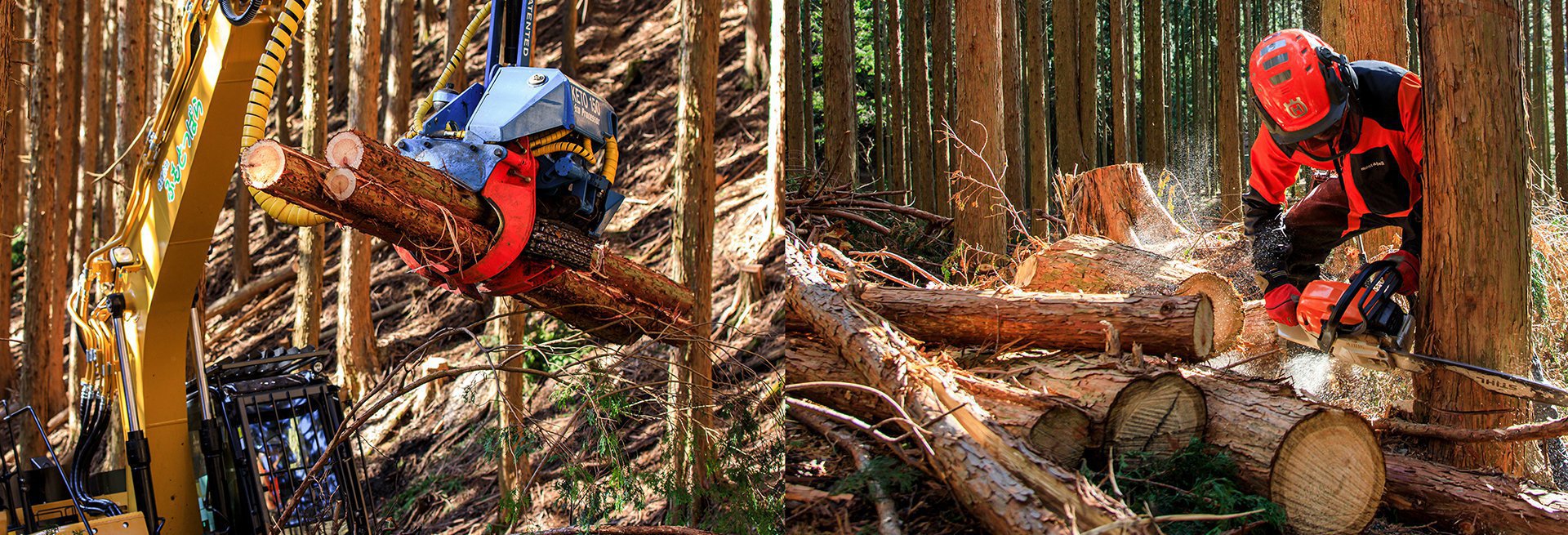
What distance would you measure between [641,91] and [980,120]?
4.67 meters

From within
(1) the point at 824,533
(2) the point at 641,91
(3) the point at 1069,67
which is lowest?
(1) the point at 824,533

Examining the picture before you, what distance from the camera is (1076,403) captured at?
8.36 ft

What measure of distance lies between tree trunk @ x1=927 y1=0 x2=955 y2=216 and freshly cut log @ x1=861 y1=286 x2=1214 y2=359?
43 cm

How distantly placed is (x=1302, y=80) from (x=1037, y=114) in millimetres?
686

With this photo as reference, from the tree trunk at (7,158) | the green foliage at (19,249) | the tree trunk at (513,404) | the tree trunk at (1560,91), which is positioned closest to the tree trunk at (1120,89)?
the tree trunk at (513,404)

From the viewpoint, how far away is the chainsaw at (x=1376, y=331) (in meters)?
2.67

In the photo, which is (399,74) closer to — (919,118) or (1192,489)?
(919,118)

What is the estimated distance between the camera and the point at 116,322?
332 centimetres

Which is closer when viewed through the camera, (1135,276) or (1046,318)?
(1046,318)

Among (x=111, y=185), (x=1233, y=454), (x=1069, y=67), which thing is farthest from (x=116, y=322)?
(x=111, y=185)

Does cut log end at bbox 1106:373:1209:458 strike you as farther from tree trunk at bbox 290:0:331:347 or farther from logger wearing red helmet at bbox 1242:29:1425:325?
tree trunk at bbox 290:0:331:347

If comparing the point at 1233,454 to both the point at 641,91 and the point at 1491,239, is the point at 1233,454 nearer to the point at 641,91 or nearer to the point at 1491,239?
the point at 1491,239

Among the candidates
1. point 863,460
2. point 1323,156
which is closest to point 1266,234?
point 1323,156

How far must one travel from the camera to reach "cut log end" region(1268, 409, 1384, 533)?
2.44 m
